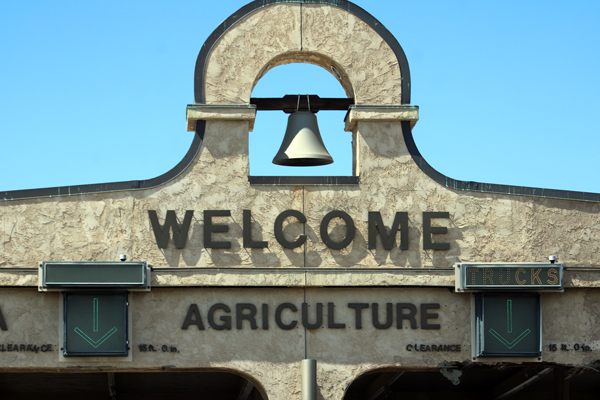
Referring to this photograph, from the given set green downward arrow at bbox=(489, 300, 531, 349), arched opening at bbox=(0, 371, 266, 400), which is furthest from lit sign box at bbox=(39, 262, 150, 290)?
green downward arrow at bbox=(489, 300, 531, 349)

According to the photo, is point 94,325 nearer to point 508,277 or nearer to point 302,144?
point 302,144

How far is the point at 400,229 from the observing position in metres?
12.2

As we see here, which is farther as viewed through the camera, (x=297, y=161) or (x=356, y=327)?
Answer: (x=297, y=161)

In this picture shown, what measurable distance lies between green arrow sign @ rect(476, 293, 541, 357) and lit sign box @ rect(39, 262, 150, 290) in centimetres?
500

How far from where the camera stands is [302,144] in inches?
498

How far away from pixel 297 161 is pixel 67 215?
12.0 ft

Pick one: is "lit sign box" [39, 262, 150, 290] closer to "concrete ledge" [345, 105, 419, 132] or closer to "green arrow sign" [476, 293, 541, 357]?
"concrete ledge" [345, 105, 419, 132]

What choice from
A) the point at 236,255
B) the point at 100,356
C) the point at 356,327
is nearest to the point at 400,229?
the point at 356,327

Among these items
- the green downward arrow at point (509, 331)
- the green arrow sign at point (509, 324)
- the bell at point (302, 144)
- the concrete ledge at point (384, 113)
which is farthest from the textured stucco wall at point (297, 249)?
the bell at point (302, 144)

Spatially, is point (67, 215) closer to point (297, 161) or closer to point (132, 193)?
point (132, 193)

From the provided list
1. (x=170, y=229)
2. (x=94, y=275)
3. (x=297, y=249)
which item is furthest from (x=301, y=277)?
(x=94, y=275)

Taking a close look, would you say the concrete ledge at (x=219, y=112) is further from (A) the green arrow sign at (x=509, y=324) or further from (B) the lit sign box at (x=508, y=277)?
(A) the green arrow sign at (x=509, y=324)

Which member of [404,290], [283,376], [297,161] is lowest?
[283,376]

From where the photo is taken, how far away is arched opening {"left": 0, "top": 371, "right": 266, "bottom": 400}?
15.7 m
